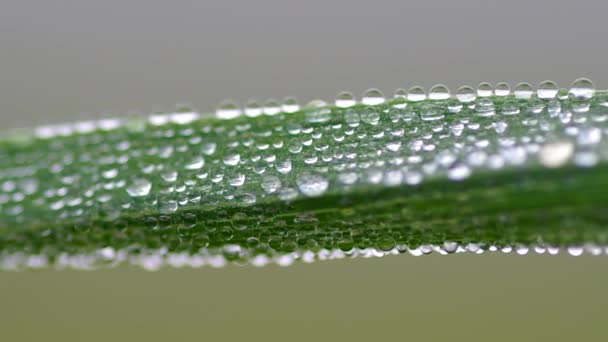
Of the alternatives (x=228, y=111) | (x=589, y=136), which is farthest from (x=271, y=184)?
(x=589, y=136)

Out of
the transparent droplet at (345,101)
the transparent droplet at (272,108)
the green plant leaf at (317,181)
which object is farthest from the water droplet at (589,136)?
the transparent droplet at (272,108)

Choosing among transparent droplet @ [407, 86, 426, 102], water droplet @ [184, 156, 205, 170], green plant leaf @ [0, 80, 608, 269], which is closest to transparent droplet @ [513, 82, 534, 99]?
green plant leaf @ [0, 80, 608, 269]

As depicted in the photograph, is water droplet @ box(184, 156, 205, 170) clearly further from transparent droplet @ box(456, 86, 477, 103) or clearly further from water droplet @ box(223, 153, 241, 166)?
transparent droplet @ box(456, 86, 477, 103)

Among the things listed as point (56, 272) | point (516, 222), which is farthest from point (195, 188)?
point (56, 272)

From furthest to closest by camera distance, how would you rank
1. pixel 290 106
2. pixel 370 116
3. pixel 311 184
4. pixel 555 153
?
pixel 290 106
pixel 370 116
pixel 311 184
pixel 555 153

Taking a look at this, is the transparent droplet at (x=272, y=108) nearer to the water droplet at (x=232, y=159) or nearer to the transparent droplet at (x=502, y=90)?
the water droplet at (x=232, y=159)

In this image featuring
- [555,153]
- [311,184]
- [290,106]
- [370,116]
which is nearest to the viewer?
[555,153]

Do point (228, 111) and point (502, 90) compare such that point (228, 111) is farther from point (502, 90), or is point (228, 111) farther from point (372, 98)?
point (502, 90)
